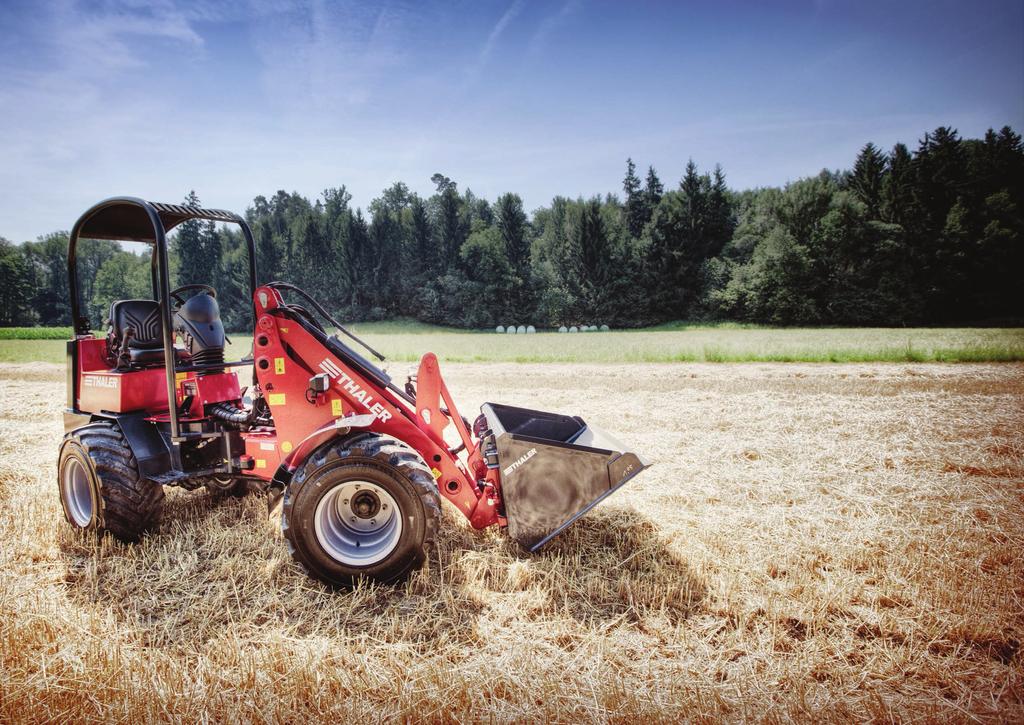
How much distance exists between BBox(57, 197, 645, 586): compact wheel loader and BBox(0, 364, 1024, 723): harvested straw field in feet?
1.26

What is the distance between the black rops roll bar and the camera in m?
3.82

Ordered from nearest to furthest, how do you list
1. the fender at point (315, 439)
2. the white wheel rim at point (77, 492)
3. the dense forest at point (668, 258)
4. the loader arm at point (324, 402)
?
the fender at point (315, 439), the loader arm at point (324, 402), the white wheel rim at point (77, 492), the dense forest at point (668, 258)

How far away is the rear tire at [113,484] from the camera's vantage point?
13.3ft

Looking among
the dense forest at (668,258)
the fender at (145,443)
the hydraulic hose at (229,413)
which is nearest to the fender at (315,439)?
the hydraulic hose at (229,413)

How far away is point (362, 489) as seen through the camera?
3635mm

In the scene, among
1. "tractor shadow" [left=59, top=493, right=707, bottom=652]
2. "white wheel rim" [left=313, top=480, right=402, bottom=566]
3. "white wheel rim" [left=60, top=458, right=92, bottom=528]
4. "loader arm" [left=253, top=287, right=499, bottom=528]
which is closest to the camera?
"tractor shadow" [left=59, top=493, right=707, bottom=652]

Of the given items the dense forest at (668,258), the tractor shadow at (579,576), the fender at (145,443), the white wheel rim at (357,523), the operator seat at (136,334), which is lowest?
the tractor shadow at (579,576)

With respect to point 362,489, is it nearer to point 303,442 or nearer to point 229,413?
point 303,442

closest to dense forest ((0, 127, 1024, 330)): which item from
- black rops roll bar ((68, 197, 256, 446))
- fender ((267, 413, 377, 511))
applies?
black rops roll bar ((68, 197, 256, 446))

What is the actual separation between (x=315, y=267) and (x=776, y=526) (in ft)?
175

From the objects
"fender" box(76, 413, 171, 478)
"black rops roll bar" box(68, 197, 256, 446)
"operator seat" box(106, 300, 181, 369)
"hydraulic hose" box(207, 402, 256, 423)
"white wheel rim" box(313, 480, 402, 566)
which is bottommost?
"white wheel rim" box(313, 480, 402, 566)

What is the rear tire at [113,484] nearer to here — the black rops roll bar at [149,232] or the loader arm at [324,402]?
the black rops roll bar at [149,232]

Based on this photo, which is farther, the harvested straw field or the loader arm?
the loader arm

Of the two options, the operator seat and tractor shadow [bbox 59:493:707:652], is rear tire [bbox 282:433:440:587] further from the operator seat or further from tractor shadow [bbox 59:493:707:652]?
the operator seat
